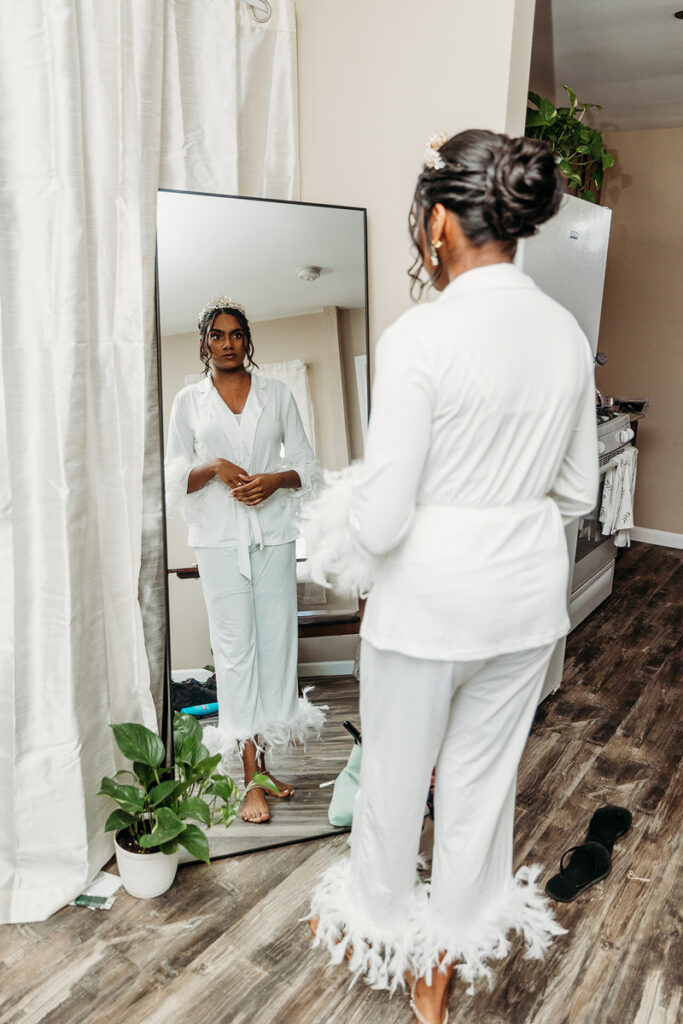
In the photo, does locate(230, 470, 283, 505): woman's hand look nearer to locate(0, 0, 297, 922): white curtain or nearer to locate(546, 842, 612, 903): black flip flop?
locate(0, 0, 297, 922): white curtain

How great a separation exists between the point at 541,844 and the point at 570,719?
72cm

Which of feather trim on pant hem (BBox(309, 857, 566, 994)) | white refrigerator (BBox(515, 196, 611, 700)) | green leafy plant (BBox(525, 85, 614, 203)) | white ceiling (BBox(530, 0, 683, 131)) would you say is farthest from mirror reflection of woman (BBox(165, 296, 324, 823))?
white ceiling (BBox(530, 0, 683, 131))

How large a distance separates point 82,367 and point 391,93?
1.03 meters

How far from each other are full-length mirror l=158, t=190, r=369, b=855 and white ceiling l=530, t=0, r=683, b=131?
5.06ft

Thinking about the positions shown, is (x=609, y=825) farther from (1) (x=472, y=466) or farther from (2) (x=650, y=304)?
(2) (x=650, y=304)

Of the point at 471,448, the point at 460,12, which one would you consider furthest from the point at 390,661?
the point at 460,12

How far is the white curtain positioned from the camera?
158 cm

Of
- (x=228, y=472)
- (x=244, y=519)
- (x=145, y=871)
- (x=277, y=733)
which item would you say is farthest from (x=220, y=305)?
(x=145, y=871)

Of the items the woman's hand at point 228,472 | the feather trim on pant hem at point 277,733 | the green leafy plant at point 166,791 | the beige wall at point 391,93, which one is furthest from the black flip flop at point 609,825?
the beige wall at point 391,93

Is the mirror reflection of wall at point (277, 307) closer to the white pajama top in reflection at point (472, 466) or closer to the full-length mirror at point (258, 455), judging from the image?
the full-length mirror at point (258, 455)

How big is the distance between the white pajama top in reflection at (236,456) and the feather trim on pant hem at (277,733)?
41 cm

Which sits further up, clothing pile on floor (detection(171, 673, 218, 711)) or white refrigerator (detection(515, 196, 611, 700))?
white refrigerator (detection(515, 196, 611, 700))

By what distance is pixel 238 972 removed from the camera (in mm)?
1576

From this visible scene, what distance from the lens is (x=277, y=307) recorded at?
73.7 inches
